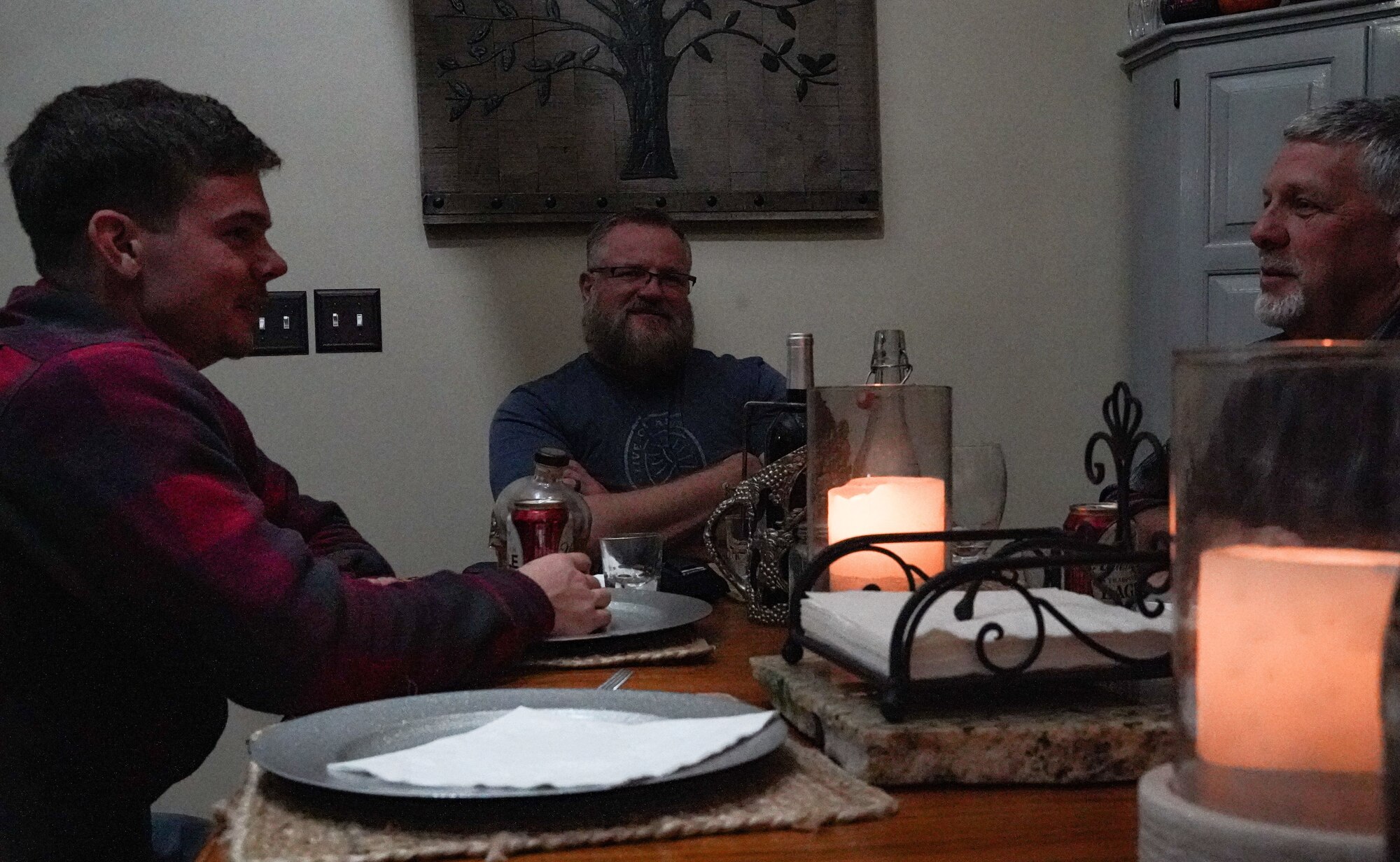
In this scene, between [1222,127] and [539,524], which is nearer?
[539,524]

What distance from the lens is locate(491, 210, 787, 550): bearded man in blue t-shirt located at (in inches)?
108

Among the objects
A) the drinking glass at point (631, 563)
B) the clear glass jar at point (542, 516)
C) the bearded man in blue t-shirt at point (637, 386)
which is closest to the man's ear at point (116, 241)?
the clear glass jar at point (542, 516)

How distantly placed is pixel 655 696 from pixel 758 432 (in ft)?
6.37

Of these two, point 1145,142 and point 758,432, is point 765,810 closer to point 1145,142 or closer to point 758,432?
point 758,432

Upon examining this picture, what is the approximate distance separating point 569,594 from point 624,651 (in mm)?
71

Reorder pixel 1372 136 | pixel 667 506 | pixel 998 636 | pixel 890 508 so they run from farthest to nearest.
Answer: pixel 667 506, pixel 1372 136, pixel 890 508, pixel 998 636

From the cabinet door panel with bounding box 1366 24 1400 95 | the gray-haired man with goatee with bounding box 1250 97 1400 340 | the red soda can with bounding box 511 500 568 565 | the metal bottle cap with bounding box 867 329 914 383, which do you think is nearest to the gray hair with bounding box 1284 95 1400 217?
the gray-haired man with goatee with bounding box 1250 97 1400 340

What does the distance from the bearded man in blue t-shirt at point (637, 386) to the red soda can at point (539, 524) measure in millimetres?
1269

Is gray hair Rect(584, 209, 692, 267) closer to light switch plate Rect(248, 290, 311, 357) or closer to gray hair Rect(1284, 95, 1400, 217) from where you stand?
light switch plate Rect(248, 290, 311, 357)

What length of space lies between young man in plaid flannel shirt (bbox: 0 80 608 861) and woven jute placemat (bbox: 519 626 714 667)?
0.07ft

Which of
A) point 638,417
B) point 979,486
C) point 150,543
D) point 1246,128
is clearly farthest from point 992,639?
point 1246,128

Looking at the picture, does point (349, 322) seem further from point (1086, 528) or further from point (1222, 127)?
point (1086, 528)

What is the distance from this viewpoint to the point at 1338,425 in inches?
18.3

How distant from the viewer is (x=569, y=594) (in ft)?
3.83
